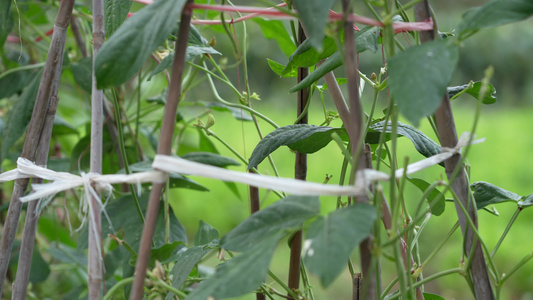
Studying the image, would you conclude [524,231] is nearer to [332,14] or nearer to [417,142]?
[417,142]

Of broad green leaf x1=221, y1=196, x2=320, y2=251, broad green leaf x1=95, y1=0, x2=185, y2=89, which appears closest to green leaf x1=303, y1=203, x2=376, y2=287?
broad green leaf x1=221, y1=196, x2=320, y2=251

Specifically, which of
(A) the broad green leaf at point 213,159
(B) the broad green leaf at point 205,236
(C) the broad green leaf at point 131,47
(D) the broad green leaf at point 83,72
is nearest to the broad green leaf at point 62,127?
(D) the broad green leaf at point 83,72

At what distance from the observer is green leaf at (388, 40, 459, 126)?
264 millimetres

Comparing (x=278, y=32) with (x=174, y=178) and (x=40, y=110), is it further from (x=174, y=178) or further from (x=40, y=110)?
(x=40, y=110)

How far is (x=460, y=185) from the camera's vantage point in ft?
1.24

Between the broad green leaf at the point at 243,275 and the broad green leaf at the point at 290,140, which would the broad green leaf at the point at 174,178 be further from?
the broad green leaf at the point at 243,275

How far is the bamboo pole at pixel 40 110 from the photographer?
43cm

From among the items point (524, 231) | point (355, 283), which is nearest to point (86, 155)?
point (355, 283)

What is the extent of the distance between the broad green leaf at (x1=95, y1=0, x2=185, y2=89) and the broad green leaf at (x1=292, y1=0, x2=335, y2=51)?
0.23 feet

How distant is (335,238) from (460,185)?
0.15 metres

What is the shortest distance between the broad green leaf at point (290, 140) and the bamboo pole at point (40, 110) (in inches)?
7.0

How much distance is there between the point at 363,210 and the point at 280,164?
117 inches

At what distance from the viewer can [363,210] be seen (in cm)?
28

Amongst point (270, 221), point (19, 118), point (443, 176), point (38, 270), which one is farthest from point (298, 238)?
point (443, 176)
